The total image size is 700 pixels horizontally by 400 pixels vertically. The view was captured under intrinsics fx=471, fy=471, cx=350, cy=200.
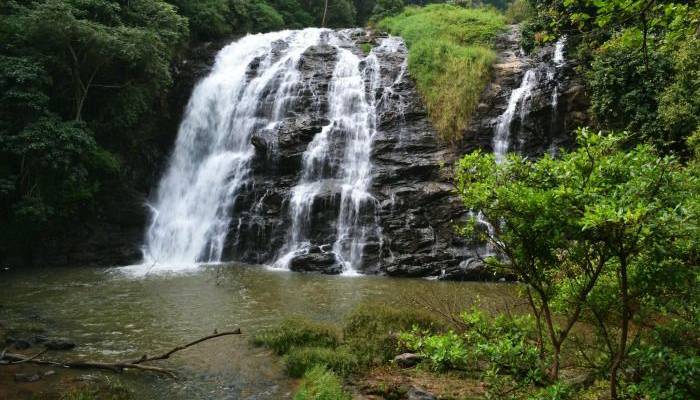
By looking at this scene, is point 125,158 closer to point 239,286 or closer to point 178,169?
point 178,169

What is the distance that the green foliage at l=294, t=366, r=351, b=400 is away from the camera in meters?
5.64

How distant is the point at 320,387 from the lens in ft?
18.9

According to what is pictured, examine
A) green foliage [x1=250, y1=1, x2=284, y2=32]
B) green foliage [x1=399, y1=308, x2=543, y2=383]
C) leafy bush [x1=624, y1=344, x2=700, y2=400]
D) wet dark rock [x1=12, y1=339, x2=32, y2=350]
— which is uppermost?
green foliage [x1=250, y1=1, x2=284, y2=32]

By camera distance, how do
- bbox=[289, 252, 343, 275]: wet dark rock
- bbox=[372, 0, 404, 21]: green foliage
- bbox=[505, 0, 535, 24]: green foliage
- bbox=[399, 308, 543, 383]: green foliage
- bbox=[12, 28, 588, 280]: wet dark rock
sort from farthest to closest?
bbox=[372, 0, 404, 21]: green foliage → bbox=[505, 0, 535, 24]: green foliage → bbox=[12, 28, 588, 280]: wet dark rock → bbox=[289, 252, 343, 275]: wet dark rock → bbox=[399, 308, 543, 383]: green foliage

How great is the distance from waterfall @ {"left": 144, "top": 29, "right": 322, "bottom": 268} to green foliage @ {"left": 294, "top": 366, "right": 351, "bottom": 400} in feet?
41.7

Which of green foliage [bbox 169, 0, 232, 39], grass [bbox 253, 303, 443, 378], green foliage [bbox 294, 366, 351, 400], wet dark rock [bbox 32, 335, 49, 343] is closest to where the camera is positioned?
green foliage [bbox 294, 366, 351, 400]

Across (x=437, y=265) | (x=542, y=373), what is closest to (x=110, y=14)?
(x=437, y=265)

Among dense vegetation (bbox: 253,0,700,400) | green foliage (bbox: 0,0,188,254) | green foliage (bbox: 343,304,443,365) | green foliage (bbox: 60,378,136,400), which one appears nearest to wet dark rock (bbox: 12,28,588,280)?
green foliage (bbox: 0,0,188,254)

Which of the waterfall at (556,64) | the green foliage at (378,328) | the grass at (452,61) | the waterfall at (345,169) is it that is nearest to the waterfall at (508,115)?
the waterfall at (556,64)

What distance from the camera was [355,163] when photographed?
18984 millimetres

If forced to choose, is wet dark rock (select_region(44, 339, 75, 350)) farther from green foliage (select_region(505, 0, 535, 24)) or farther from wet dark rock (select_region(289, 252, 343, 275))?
green foliage (select_region(505, 0, 535, 24))

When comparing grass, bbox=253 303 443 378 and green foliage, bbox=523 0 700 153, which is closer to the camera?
grass, bbox=253 303 443 378

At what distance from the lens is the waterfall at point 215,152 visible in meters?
19.1

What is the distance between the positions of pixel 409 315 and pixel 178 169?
54.3ft
